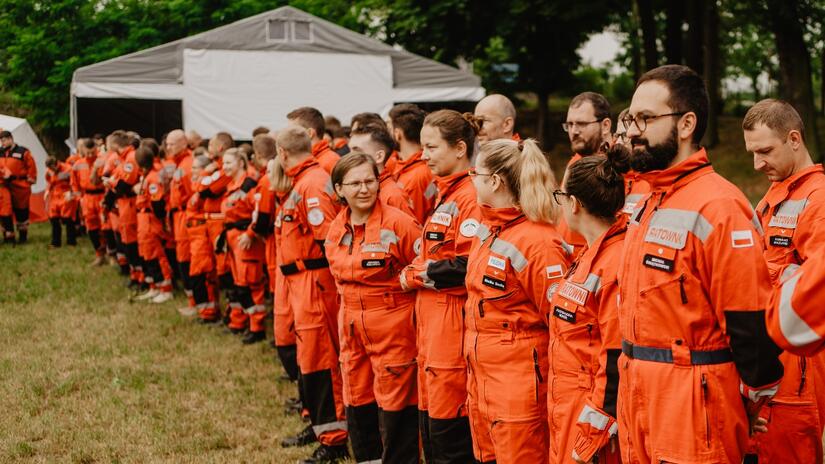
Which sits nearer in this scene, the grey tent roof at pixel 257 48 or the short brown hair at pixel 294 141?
the short brown hair at pixel 294 141

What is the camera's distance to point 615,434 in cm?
331

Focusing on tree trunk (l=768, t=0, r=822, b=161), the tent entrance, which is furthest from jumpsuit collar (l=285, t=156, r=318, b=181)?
tree trunk (l=768, t=0, r=822, b=161)

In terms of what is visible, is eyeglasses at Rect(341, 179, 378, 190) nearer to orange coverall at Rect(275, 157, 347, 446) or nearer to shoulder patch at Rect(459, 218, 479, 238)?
shoulder patch at Rect(459, 218, 479, 238)

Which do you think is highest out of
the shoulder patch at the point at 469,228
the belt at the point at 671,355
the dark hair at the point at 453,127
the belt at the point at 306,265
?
the dark hair at the point at 453,127

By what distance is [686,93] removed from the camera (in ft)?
9.67

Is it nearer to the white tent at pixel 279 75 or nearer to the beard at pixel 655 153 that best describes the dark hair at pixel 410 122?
the beard at pixel 655 153

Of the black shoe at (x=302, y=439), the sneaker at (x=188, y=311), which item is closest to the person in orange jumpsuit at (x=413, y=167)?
the black shoe at (x=302, y=439)

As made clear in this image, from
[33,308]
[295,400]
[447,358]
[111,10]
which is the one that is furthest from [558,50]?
[447,358]

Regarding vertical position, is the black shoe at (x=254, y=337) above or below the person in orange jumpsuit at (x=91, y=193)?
below

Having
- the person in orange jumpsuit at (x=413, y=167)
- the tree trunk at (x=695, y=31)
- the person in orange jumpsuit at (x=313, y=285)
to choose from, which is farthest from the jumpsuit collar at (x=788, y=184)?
the tree trunk at (x=695, y=31)

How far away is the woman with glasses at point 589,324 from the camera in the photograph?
10.8ft

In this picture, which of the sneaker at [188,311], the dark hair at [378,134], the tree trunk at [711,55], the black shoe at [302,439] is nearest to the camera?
the dark hair at [378,134]

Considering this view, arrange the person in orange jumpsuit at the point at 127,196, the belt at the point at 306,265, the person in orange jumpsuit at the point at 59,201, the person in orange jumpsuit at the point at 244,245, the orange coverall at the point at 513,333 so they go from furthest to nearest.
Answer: the person in orange jumpsuit at the point at 59,201, the person in orange jumpsuit at the point at 127,196, the person in orange jumpsuit at the point at 244,245, the belt at the point at 306,265, the orange coverall at the point at 513,333

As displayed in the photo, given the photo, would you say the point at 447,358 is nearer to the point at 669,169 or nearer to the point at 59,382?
the point at 669,169
